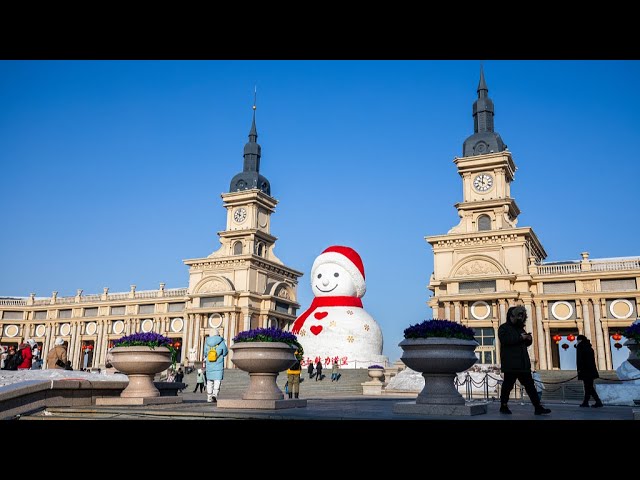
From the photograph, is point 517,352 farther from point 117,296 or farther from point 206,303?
point 117,296

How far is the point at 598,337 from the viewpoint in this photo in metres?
38.7

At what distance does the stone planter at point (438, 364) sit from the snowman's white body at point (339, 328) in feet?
81.6

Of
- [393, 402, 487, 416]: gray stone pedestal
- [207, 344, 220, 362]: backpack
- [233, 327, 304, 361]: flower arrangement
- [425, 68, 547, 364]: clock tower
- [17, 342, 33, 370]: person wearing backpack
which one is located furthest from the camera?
[425, 68, 547, 364]: clock tower

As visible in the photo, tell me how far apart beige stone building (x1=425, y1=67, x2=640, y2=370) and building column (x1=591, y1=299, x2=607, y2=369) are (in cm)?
6

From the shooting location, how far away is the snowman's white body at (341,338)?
34.3 metres

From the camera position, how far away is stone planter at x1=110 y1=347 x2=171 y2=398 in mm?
11242

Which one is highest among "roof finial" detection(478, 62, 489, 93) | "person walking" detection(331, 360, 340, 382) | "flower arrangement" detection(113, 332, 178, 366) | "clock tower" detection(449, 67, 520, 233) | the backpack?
"roof finial" detection(478, 62, 489, 93)

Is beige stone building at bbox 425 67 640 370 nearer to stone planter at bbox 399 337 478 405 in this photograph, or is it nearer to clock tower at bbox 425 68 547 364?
clock tower at bbox 425 68 547 364

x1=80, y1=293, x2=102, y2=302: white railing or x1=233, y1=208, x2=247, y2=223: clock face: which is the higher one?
x1=233, y1=208, x2=247, y2=223: clock face

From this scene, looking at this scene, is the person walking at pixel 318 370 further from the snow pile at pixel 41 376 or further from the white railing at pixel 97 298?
the white railing at pixel 97 298

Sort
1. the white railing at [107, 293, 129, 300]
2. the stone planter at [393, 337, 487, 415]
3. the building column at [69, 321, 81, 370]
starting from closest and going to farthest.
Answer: the stone planter at [393, 337, 487, 415] → the white railing at [107, 293, 129, 300] → the building column at [69, 321, 81, 370]

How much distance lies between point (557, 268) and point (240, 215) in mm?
28147

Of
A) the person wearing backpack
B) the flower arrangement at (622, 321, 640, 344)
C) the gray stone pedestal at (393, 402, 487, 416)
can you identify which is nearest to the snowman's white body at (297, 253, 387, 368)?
the person wearing backpack
